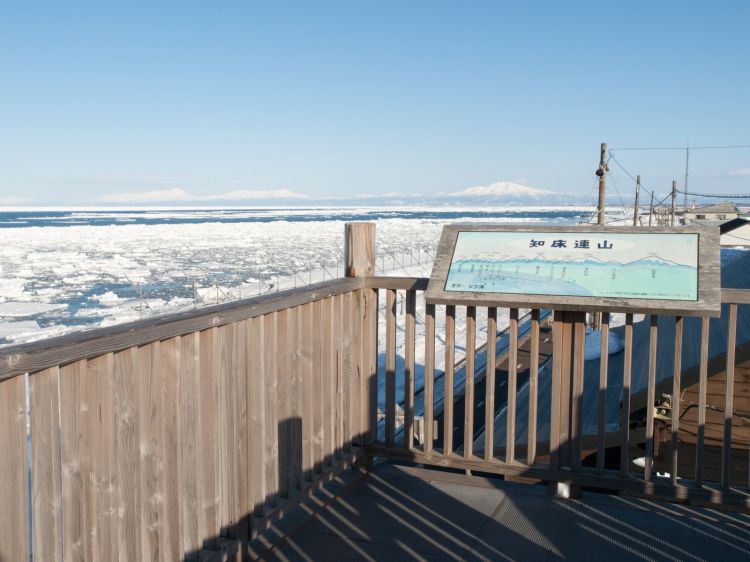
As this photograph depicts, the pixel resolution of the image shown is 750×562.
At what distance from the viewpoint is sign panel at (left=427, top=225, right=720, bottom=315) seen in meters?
3.57

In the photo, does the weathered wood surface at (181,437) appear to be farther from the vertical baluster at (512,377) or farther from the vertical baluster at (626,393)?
the vertical baluster at (626,393)

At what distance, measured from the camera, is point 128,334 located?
239 cm

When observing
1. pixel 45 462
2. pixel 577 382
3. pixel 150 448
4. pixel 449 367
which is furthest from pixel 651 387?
pixel 45 462

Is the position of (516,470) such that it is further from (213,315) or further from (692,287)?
(213,315)

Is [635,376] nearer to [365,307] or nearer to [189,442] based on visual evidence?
[365,307]

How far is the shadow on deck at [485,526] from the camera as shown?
3438 mm

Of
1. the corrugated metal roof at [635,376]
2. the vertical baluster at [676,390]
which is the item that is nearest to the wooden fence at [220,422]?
the vertical baluster at [676,390]

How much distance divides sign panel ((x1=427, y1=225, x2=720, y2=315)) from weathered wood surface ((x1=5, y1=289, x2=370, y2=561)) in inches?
28.3

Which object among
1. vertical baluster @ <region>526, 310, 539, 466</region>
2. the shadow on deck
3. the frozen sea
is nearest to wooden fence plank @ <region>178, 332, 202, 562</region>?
the shadow on deck

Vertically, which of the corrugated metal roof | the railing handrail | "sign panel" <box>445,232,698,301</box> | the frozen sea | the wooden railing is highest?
"sign panel" <box>445,232,698,301</box>

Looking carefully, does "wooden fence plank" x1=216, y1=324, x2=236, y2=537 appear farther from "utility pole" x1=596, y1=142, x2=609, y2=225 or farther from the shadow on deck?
"utility pole" x1=596, y1=142, x2=609, y2=225

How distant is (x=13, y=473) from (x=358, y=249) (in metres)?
2.67

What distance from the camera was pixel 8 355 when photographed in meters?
1.88

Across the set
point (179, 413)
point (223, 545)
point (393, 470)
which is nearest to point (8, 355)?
point (179, 413)
